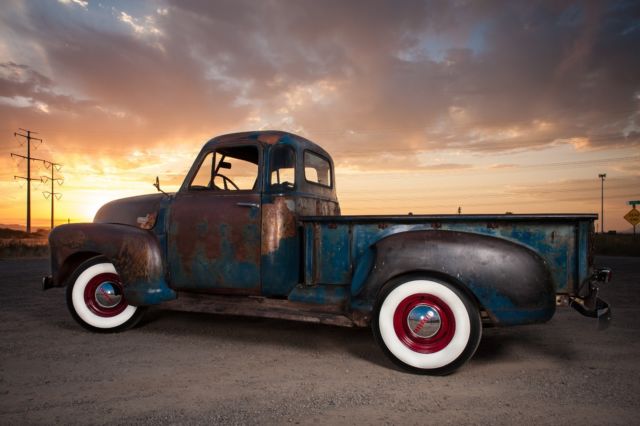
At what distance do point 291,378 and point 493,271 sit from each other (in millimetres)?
1697

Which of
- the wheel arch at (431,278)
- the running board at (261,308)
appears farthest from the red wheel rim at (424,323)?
the running board at (261,308)

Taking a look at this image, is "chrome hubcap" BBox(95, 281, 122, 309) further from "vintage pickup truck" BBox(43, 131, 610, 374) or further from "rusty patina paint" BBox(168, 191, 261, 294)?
"rusty patina paint" BBox(168, 191, 261, 294)

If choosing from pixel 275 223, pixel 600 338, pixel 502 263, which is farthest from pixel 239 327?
pixel 600 338

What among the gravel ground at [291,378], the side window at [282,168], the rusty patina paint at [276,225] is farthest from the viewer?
the side window at [282,168]

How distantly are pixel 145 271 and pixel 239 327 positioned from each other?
118cm

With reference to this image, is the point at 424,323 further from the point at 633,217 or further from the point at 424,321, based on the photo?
the point at 633,217

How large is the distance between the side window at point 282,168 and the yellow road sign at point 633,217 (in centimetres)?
3091

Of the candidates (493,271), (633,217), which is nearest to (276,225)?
(493,271)

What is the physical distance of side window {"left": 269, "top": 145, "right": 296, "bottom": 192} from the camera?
14.4 ft

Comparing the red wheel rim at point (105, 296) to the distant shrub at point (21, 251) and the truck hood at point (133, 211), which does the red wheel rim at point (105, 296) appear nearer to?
the truck hood at point (133, 211)

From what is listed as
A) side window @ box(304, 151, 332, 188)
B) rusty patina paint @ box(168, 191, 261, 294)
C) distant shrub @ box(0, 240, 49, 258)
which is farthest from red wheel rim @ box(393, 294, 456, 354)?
distant shrub @ box(0, 240, 49, 258)

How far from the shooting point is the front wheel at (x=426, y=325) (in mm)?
3348

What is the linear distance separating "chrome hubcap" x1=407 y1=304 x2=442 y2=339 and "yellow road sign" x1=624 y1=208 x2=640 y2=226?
102ft

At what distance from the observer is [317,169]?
16.8ft
